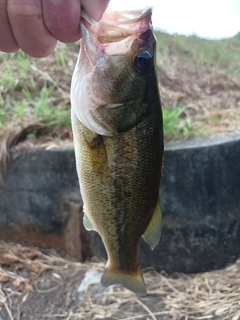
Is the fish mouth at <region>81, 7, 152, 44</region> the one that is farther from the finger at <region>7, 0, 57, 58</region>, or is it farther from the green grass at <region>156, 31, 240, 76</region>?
the green grass at <region>156, 31, 240, 76</region>

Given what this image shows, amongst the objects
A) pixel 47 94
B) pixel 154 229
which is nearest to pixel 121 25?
pixel 154 229

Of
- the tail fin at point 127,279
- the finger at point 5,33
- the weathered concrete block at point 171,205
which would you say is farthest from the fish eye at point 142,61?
the weathered concrete block at point 171,205

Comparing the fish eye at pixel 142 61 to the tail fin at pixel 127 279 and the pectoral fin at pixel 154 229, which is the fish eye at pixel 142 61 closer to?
the pectoral fin at pixel 154 229

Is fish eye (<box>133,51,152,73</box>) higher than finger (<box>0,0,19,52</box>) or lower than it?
lower

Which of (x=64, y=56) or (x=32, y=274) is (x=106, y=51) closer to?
(x=32, y=274)

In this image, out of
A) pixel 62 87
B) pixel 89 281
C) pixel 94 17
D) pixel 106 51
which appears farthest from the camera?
pixel 62 87

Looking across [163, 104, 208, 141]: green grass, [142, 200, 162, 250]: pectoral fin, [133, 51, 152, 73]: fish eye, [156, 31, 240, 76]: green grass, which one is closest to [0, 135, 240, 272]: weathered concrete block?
[163, 104, 208, 141]: green grass

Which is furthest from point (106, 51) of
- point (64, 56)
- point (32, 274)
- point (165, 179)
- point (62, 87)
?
point (64, 56)
